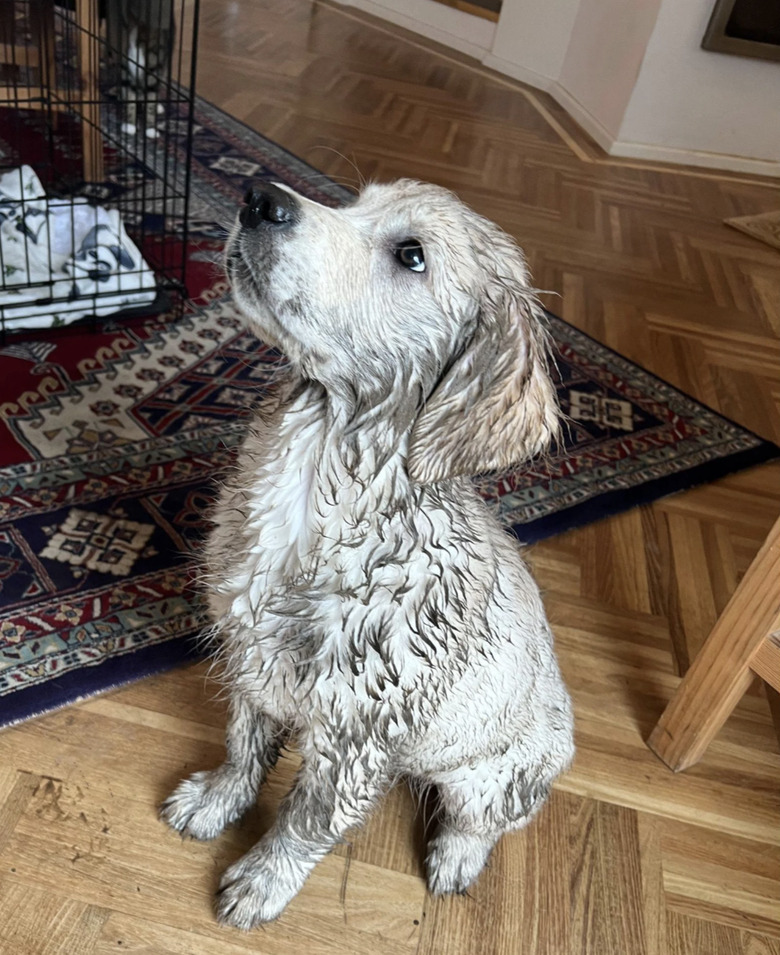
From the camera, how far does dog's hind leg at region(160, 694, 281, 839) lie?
1437 mm

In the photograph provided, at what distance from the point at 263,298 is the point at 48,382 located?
4.94ft

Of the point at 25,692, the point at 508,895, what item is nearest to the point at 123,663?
the point at 25,692

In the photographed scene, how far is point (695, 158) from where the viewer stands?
5.25 m

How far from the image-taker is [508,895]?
59.7 inches

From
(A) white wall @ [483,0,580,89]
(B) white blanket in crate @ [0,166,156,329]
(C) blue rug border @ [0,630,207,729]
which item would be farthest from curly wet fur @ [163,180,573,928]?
(A) white wall @ [483,0,580,89]

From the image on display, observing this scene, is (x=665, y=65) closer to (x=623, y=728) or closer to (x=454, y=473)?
(x=623, y=728)

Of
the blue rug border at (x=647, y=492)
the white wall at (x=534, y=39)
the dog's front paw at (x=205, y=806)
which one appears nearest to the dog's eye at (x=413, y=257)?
the dog's front paw at (x=205, y=806)

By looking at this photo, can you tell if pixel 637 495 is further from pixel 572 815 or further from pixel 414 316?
pixel 414 316

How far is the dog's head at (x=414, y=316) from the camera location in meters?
1.00

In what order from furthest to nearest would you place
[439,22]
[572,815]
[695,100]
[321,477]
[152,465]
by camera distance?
[439,22] < [695,100] < [152,465] < [572,815] < [321,477]

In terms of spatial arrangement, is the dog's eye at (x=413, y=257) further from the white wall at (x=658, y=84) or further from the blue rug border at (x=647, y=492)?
the white wall at (x=658, y=84)

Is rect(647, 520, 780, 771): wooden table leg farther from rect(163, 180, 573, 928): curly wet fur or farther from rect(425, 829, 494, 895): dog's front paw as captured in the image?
rect(425, 829, 494, 895): dog's front paw

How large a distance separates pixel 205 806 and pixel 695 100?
16.4ft

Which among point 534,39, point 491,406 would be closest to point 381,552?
point 491,406
